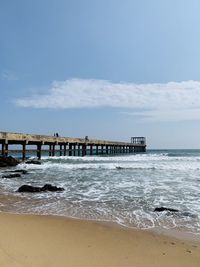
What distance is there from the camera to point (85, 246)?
5.01m

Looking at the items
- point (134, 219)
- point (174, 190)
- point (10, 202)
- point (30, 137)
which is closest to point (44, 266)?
point (134, 219)

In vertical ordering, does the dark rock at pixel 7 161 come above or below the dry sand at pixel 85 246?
above

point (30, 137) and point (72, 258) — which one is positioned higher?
point (30, 137)

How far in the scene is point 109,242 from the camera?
211 inches

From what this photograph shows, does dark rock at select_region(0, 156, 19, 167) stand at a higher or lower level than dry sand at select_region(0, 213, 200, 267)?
higher

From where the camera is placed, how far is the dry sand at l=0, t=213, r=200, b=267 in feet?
13.9

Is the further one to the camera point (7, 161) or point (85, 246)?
point (7, 161)

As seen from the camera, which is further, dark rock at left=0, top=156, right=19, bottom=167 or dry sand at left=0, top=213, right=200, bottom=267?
dark rock at left=0, top=156, right=19, bottom=167

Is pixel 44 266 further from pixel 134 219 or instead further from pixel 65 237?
pixel 134 219

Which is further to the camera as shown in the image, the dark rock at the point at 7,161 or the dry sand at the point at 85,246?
→ the dark rock at the point at 7,161

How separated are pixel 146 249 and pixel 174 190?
23.8 feet

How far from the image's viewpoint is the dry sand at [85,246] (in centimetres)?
424

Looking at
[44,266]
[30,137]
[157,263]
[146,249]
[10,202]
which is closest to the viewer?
[44,266]

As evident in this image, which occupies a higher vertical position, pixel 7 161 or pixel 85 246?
pixel 7 161
